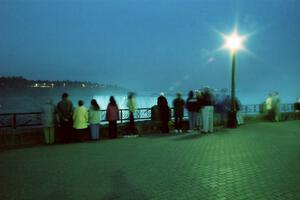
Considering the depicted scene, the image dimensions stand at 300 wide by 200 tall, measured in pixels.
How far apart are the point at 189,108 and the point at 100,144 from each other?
4.99 meters

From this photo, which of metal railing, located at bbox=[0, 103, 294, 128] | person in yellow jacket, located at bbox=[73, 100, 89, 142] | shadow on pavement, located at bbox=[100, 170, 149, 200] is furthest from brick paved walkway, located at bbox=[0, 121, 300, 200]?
metal railing, located at bbox=[0, 103, 294, 128]

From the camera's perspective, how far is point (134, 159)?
9.27m

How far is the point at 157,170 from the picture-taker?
7.96 metres

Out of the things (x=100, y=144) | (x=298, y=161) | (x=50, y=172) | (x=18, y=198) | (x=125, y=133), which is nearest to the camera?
(x=18, y=198)

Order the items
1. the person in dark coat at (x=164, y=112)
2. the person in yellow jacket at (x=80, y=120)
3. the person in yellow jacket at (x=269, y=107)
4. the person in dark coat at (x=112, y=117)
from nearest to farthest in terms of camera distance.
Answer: the person in yellow jacket at (x=80, y=120), the person in dark coat at (x=112, y=117), the person in dark coat at (x=164, y=112), the person in yellow jacket at (x=269, y=107)

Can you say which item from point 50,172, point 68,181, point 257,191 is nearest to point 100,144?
point 50,172

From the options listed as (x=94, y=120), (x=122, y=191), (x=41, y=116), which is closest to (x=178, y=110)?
(x=94, y=120)

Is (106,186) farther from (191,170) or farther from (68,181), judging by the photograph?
(191,170)

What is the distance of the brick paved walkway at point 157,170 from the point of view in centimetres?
624

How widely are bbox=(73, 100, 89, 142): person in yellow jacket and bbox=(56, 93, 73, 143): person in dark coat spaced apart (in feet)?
0.62

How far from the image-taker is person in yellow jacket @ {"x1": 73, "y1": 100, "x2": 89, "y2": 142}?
41.2ft

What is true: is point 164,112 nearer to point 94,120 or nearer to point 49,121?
point 94,120

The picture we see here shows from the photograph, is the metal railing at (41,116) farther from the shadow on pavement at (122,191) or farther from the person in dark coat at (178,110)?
the shadow on pavement at (122,191)

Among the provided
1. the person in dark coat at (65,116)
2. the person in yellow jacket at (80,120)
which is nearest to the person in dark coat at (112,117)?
the person in yellow jacket at (80,120)
